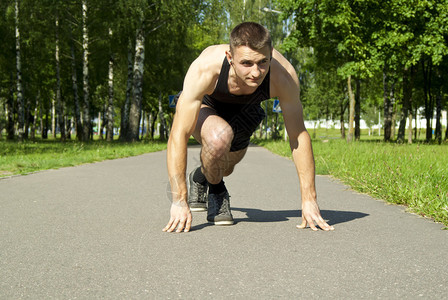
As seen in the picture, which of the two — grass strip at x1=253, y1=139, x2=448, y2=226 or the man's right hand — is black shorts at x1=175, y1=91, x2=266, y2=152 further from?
grass strip at x1=253, y1=139, x2=448, y2=226

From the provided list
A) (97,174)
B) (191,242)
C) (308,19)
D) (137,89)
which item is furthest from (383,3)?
(191,242)

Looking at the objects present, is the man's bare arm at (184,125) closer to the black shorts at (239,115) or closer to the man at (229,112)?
the man at (229,112)

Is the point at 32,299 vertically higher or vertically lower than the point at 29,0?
lower

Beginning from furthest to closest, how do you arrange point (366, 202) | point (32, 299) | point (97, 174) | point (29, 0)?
point (29, 0) → point (97, 174) → point (366, 202) → point (32, 299)

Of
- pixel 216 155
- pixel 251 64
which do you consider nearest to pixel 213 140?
pixel 216 155

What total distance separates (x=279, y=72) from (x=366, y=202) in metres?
2.68

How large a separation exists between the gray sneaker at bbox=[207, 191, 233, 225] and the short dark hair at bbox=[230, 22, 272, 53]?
1473 mm

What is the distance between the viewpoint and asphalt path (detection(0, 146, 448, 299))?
8.31ft

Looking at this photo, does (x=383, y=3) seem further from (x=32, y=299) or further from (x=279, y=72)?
(x=32, y=299)

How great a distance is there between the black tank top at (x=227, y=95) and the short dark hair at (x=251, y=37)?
0.95 feet

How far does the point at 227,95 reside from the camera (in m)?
3.91

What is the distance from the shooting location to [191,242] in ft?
11.8

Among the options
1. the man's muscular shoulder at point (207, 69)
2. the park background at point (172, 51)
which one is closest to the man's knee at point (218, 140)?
the man's muscular shoulder at point (207, 69)

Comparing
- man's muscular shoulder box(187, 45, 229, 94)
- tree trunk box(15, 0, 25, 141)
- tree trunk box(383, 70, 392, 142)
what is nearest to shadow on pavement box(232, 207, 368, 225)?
man's muscular shoulder box(187, 45, 229, 94)
